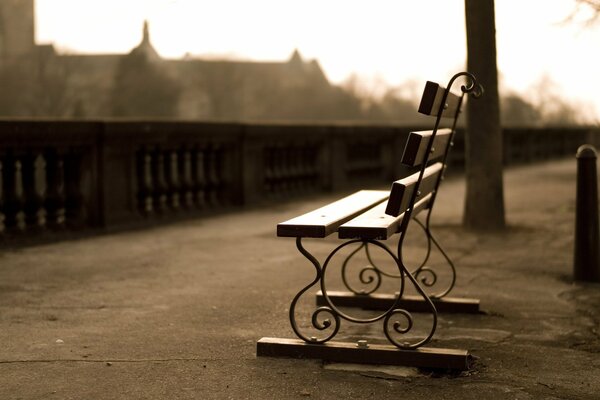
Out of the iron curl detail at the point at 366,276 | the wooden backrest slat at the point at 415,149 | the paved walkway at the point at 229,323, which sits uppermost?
the wooden backrest slat at the point at 415,149

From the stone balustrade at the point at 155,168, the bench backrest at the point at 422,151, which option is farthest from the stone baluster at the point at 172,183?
the bench backrest at the point at 422,151

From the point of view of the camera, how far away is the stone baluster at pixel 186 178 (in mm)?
10867

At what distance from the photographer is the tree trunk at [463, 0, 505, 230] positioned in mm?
9062

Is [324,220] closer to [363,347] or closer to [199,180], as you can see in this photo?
[363,347]

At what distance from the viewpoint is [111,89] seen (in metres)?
75.4

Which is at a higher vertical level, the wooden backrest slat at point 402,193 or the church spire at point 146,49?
the church spire at point 146,49

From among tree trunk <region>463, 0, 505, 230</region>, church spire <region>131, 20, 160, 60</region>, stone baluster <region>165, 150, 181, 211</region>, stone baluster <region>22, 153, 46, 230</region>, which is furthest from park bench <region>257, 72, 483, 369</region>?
church spire <region>131, 20, 160, 60</region>

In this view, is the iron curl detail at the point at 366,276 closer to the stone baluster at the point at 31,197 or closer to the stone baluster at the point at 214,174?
the stone baluster at the point at 31,197

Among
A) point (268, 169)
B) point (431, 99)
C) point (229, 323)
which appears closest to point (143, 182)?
point (268, 169)

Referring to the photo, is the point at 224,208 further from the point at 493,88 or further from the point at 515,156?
the point at 515,156

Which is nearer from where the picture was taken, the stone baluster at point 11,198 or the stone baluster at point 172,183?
the stone baluster at point 11,198

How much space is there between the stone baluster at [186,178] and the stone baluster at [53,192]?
2.12 meters

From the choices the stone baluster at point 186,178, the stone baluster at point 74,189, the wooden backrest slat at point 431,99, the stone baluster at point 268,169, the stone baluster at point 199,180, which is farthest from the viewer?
the stone baluster at point 268,169

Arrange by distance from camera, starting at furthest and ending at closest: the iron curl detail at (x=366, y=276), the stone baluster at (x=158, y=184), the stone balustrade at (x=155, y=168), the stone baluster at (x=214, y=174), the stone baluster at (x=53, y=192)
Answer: the stone baluster at (x=214, y=174)
the stone baluster at (x=158, y=184)
the stone baluster at (x=53, y=192)
the stone balustrade at (x=155, y=168)
the iron curl detail at (x=366, y=276)
